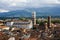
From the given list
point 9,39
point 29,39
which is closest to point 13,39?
point 9,39

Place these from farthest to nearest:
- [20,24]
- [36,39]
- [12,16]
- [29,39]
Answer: [12,16]
[20,24]
[36,39]
[29,39]

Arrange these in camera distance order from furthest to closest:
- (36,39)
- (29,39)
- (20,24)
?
(20,24) < (36,39) < (29,39)

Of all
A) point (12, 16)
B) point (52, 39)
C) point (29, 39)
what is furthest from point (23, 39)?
point (12, 16)

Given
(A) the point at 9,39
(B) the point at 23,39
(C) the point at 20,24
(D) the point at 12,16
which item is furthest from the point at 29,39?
(D) the point at 12,16

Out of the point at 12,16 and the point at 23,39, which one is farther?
the point at 12,16

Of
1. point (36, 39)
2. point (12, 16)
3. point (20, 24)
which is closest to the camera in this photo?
point (36, 39)

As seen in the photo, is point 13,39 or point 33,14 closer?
point 13,39

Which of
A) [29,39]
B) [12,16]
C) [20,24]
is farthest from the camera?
[12,16]

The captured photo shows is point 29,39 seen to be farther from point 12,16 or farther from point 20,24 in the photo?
point 12,16

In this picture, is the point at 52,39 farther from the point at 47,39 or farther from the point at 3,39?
the point at 3,39
